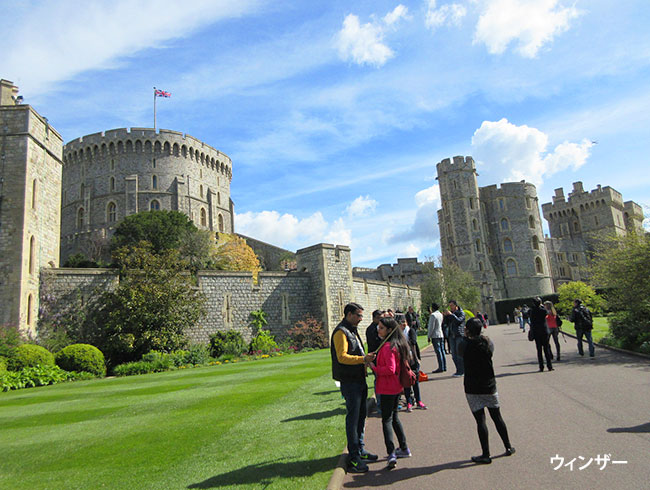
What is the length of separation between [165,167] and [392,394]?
5465cm

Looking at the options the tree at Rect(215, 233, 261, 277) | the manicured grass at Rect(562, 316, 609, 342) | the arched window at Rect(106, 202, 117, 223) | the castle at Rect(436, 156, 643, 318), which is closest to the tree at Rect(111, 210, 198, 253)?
the tree at Rect(215, 233, 261, 277)

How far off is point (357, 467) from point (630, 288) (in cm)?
1363

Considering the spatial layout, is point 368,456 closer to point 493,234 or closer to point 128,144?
point 128,144

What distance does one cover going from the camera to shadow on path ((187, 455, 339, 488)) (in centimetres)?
478

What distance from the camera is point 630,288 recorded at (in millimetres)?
14555

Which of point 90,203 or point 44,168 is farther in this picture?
point 90,203

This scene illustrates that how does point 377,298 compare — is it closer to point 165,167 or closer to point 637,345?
point 637,345

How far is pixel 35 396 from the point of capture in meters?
12.7

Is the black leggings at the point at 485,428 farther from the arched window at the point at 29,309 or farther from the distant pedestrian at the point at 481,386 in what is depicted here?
the arched window at the point at 29,309

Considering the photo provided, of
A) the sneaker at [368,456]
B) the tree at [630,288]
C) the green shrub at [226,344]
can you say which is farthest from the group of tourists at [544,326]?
the green shrub at [226,344]

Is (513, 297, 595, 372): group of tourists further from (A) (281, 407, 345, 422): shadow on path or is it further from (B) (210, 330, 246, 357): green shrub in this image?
(B) (210, 330, 246, 357): green shrub

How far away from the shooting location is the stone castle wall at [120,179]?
53.0 metres

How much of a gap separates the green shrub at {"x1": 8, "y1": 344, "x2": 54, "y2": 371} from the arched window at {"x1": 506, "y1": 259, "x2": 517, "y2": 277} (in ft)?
198

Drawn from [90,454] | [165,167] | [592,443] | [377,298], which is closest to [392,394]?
[592,443]
